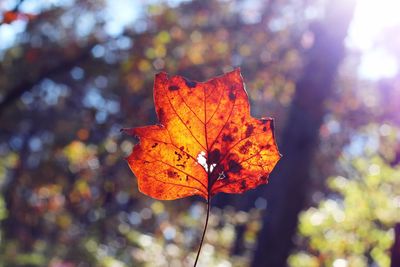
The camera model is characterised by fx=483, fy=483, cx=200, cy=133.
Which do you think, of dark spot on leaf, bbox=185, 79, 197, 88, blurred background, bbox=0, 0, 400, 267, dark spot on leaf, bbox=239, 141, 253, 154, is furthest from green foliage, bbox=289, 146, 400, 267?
dark spot on leaf, bbox=185, 79, 197, 88

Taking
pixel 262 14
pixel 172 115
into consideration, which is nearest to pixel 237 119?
pixel 172 115

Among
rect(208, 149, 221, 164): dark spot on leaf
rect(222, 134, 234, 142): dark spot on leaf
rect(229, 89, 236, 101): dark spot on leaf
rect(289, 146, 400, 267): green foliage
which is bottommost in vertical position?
rect(208, 149, 221, 164): dark spot on leaf

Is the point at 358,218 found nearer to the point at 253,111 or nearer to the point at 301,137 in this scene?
the point at 301,137

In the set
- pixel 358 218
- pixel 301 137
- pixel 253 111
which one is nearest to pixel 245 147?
pixel 358 218

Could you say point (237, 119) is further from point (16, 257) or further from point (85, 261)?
point (16, 257)

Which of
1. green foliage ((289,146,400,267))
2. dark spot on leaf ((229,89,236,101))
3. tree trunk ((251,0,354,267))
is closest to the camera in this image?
dark spot on leaf ((229,89,236,101))

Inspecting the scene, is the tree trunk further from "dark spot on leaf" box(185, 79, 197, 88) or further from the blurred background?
"dark spot on leaf" box(185, 79, 197, 88)

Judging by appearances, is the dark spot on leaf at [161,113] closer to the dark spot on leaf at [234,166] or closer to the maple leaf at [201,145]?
the maple leaf at [201,145]
